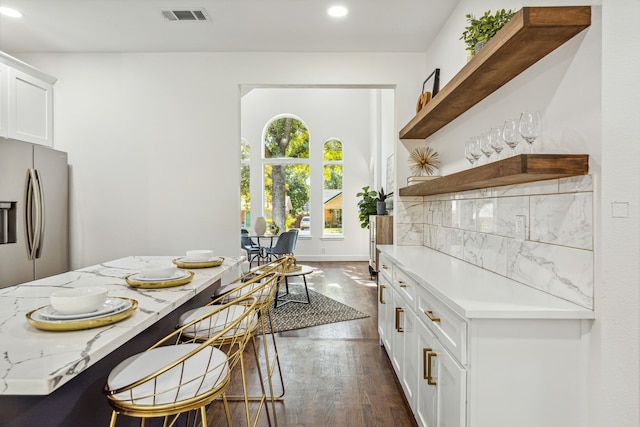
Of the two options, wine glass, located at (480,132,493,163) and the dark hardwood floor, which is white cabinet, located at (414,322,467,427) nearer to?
the dark hardwood floor

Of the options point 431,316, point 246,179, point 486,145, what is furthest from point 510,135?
point 246,179

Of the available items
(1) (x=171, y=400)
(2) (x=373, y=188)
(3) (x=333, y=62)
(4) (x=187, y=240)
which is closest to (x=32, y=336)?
(1) (x=171, y=400)

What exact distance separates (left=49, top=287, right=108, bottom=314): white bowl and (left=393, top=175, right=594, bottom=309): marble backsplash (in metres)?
1.73

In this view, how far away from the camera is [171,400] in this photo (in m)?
1.20

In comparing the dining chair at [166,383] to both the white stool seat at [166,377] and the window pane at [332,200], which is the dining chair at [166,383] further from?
the window pane at [332,200]

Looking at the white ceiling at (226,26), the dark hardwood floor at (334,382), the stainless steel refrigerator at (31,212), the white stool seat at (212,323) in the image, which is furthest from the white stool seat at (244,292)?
the white ceiling at (226,26)

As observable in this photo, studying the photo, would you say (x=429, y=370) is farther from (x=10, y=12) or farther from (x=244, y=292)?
(x=10, y=12)

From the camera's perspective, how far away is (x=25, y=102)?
3395 mm

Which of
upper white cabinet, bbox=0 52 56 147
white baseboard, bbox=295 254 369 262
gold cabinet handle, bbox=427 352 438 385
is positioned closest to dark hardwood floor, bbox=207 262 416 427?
gold cabinet handle, bbox=427 352 438 385

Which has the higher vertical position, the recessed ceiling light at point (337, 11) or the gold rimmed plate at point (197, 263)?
the recessed ceiling light at point (337, 11)

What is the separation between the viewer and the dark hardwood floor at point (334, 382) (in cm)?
224

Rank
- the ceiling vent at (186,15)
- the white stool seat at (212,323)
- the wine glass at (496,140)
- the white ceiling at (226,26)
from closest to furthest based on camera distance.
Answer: the white stool seat at (212,323) → the wine glass at (496,140) → the white ceiling at (226,26) → the ceiling vent at (186,15)

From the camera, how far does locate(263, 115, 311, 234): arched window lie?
348 inches

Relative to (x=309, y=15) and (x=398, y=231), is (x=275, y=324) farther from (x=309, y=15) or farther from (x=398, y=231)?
(x=309, y=15)
